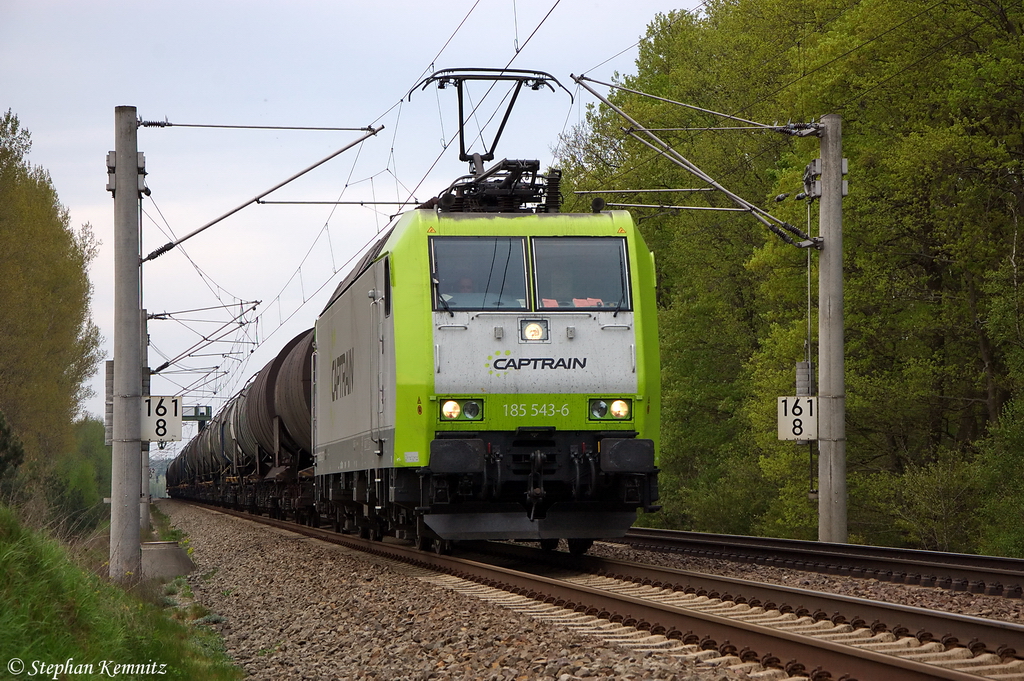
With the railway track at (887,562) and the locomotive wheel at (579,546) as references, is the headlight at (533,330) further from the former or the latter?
the railway track at (887,562)

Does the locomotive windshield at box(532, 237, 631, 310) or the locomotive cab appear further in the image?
the locomotive windshield at box(532, 237, 631, 310)

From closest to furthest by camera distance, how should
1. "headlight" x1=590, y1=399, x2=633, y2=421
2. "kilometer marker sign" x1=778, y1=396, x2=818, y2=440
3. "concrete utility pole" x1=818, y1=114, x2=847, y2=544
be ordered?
1. "headlight" x1=590, y1=399, x2=633, y2=421
2. "concrete utility pole" x1=818, y1=114, x2=847, y2=544
3. "kilometer marker sign" x1=778, y1=396, x2=818, y2=440

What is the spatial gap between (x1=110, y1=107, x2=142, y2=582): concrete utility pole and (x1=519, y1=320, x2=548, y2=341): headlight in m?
4.69

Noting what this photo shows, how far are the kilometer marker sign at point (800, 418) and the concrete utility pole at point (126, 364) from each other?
29.2 feet

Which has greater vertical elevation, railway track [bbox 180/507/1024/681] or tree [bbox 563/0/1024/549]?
tree [bbox 563/0/1024/549]

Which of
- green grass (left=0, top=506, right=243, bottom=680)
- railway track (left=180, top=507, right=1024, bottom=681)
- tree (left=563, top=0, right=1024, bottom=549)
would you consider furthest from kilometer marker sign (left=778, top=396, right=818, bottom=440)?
green grass (left=0, top=506, right=243, bottom=680)

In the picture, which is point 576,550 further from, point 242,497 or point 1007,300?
point 242,497

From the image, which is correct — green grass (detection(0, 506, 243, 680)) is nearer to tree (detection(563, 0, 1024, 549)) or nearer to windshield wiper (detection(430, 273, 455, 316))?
windshield wiper (detection(430, 273, 455, 316))

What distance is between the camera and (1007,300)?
17719 millimetres

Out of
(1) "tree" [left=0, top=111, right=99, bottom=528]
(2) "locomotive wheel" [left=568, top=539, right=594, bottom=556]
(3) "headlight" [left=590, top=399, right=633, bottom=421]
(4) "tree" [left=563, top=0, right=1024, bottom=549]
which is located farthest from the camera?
(1) "tree" [left=0, top=111, right=99, bottom=528]

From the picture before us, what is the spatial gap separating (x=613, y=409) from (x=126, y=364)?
5703 millimetres

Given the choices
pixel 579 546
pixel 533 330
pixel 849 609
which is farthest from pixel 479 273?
pixel 849 609

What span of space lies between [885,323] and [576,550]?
431 inches

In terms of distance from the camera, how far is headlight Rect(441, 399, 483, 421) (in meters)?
11.7
